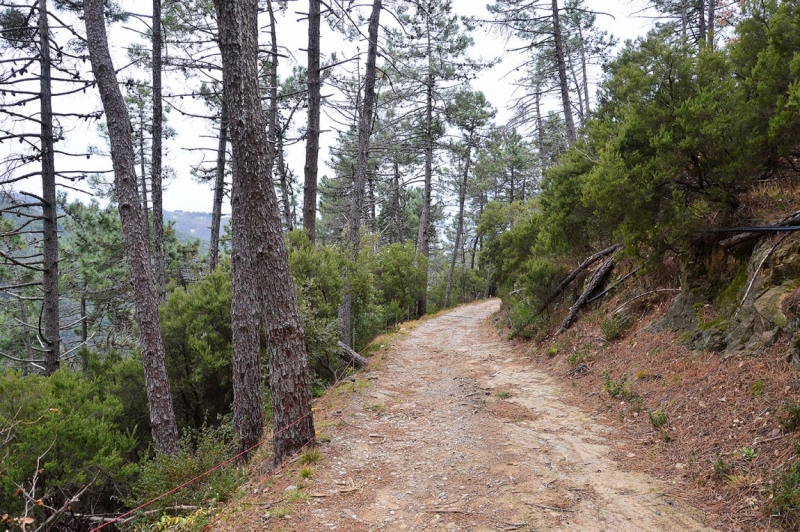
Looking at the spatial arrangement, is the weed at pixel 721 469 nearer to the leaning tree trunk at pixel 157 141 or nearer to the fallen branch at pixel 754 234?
the fallen branch at pixel 754 234

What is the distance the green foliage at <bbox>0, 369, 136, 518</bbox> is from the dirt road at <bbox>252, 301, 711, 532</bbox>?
2.86m

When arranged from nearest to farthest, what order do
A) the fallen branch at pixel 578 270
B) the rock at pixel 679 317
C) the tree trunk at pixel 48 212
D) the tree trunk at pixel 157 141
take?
the rock at pixel 679 317 < the tree trunk at pixel 48 212 < the fallen branch at pixel 578 270 < the tree trunk at pixel 157 141

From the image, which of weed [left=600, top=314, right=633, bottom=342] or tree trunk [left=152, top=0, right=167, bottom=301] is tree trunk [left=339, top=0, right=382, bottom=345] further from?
weed [left=600, top=314, right=633, bottom=342]

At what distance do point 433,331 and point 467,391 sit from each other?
7019 millimetres

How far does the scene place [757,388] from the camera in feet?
11.6

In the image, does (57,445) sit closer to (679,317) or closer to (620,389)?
(620,389)

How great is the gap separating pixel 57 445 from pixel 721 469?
6.95 meters

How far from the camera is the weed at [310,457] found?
4008 millimetres

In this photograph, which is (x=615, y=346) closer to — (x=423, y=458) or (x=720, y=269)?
(x=720, y=269)

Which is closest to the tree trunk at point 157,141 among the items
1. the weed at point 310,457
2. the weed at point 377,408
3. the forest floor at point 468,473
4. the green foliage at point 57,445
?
the green foliage at point 57,445

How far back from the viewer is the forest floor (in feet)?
9.82

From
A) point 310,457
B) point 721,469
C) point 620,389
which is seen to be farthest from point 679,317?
point 310,457

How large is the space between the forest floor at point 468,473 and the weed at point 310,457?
2cm

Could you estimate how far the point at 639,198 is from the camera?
15.5 ft
